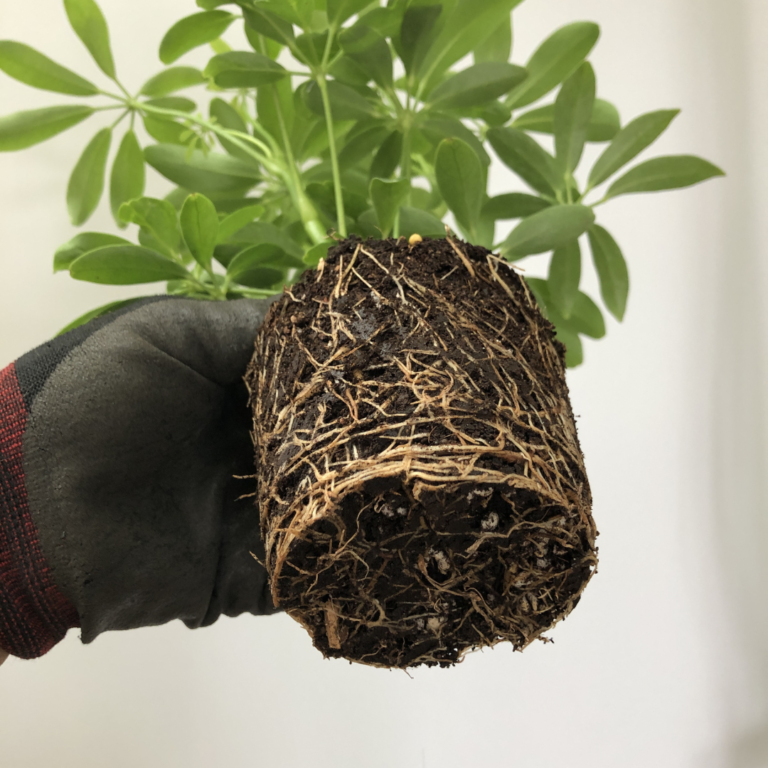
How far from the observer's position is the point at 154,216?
705mm

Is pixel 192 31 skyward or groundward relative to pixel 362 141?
skyward

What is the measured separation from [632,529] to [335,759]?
66cm

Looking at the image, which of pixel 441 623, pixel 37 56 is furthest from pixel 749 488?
pixel 37 56

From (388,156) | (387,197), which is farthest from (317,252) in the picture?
(388,156)

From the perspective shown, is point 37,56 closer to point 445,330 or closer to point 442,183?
point 442,183

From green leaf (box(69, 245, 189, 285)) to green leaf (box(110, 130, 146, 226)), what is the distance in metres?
0.34

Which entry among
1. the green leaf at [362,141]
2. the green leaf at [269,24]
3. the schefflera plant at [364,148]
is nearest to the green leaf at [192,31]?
the schefflera plant at [364,148]

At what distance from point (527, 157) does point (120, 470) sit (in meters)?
0.56

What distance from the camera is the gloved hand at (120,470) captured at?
57 centimetres

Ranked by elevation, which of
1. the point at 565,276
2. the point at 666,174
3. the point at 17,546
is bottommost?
the point at 17,546

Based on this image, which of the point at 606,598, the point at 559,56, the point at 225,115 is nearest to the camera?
the point at 559,56

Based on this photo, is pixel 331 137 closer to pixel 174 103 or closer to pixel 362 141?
pixel 362 141

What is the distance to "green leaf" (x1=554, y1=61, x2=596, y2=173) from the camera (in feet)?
2.26

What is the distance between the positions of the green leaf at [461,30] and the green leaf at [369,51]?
0.04 m
